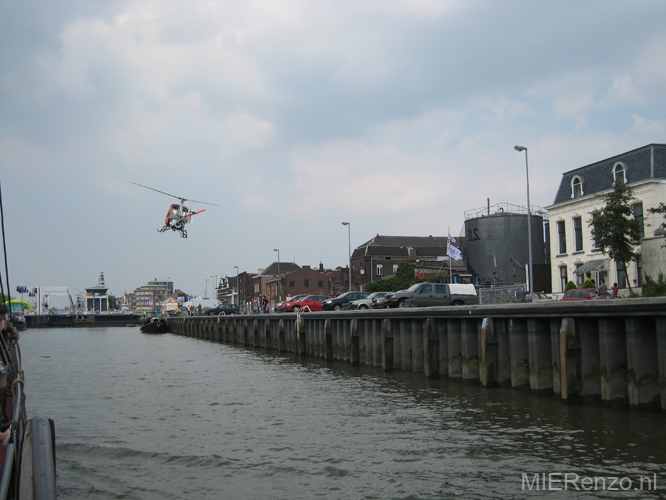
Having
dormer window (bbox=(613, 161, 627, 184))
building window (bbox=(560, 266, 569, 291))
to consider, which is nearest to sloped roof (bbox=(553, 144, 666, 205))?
dormer window (bbox=(613, 161, 627, 184))

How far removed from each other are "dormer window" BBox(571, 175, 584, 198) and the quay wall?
31.6m

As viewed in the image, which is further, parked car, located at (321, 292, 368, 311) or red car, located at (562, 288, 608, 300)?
parked car, located at (321, 292, 368, 311)

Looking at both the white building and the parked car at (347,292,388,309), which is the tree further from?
the parked car at (347,292,388,309)

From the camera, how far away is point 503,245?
6694 cm

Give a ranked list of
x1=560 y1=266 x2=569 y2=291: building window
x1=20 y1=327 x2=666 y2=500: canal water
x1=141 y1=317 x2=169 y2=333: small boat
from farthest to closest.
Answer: x1=141 y1=317 x2=169 y2=333: small boat, x1=560 y1=266 x2=569 y2=291: building window, x1=20 y1=327 x2=666 y2=500: canal water

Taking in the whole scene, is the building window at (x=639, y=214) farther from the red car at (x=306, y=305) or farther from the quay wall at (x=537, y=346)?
the red car at (x=306, y=305)

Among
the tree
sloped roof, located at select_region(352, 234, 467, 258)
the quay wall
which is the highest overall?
sloped roof, located at select_region(352, 234, 467, 258)

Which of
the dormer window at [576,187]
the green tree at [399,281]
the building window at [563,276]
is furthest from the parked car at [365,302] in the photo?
the green tree at [399,281]

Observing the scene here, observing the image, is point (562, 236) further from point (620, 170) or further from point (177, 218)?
point (177, 218)

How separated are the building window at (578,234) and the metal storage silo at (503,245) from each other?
13.3 meters

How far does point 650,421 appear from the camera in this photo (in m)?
12.5

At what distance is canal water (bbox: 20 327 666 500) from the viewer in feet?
31.6

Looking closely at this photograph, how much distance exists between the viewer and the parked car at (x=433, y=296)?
121 ft

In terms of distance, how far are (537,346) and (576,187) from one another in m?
41.0
